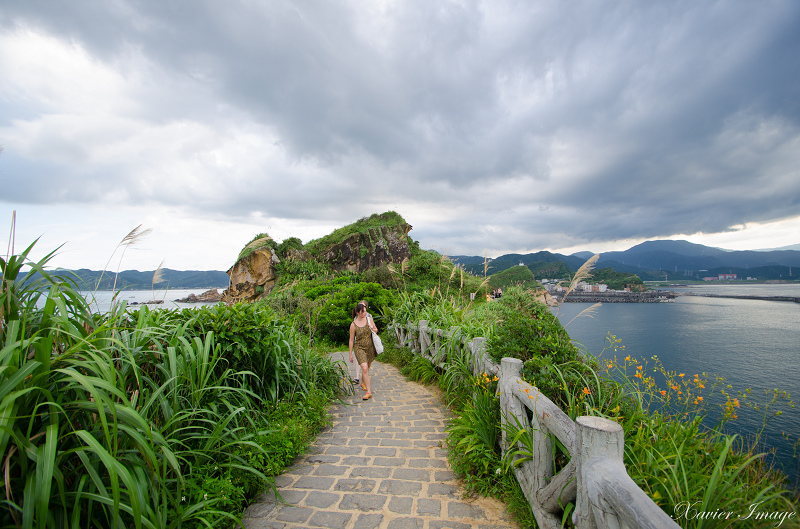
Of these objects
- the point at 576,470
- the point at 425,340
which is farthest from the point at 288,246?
the point at 576,470

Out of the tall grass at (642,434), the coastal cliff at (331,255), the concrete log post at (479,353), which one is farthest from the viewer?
the coastal cliff at (331,255)

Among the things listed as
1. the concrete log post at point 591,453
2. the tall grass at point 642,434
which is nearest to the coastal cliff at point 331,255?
the tall grass at point 642,434

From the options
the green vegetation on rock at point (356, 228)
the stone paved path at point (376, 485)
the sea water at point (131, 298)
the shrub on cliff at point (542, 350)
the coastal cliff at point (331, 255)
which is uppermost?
the green vegetation on rock at point (356, 228)

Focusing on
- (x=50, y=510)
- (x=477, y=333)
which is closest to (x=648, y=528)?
(x=50, y=510)

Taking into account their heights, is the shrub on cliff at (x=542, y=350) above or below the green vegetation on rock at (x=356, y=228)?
below

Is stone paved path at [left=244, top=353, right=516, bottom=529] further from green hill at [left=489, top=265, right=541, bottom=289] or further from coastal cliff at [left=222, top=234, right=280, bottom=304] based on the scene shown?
coastal cliff at [left=222, top=234, right=280, bottom=304]

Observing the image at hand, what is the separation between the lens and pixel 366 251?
20344mm

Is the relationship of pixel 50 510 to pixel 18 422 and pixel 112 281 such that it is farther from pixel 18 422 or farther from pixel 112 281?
pixel 112 281

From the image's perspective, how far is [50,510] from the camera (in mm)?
1569

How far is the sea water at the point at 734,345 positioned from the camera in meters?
3.37

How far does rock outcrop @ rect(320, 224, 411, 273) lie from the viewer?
2027 centimetres

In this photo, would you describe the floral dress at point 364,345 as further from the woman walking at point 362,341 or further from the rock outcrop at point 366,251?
the rock outcrop at point 366,251

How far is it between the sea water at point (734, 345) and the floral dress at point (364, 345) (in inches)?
123

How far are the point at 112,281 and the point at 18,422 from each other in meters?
1.65
